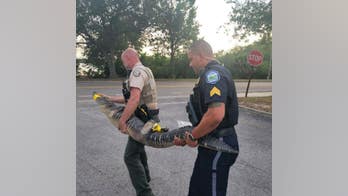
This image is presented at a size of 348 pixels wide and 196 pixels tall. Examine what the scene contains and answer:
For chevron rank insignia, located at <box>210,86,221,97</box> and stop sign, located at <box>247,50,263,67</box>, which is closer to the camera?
chevron rank insignia, located at <box>210,86,221,97</box>

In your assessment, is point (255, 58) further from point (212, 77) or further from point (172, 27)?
point (172, 27)

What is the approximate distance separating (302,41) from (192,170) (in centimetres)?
125

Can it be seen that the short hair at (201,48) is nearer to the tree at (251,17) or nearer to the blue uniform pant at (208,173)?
the tree at (251,17)

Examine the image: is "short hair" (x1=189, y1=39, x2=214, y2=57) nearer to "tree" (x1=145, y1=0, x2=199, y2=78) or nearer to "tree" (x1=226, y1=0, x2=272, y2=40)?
"tree" (x1=145, y1=0, x2=199, y2=78)

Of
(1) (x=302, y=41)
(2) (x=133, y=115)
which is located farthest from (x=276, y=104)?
(2) (x=133, y=115)

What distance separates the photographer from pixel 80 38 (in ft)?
8.79

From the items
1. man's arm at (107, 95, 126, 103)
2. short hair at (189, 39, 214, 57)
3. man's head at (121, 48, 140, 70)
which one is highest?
short hair at (189, 39, 214, 57)

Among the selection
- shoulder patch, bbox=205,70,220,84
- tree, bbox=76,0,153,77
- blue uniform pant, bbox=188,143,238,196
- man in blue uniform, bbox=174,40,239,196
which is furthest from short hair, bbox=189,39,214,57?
blue uniform pant, bbox=188,143,238,196

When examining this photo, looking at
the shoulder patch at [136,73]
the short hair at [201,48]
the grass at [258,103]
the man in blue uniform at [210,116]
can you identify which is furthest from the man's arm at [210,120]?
the shoulder patch at [136,73]

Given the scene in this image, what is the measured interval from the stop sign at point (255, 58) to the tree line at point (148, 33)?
36mm

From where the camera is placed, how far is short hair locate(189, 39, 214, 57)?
2771 mm

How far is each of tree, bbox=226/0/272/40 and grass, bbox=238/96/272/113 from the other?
1.42ft

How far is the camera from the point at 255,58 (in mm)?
2918
